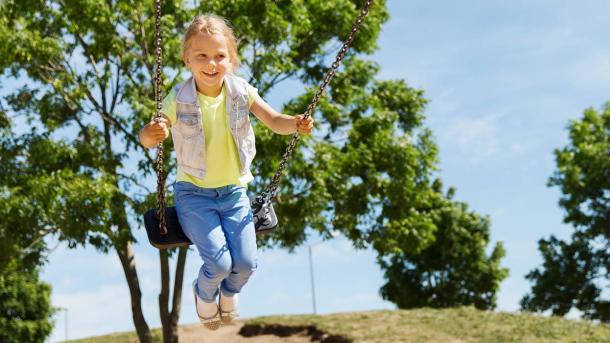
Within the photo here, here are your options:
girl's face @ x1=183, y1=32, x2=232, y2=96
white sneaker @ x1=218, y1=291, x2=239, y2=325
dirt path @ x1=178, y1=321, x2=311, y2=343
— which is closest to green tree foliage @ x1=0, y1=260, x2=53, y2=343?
dirt path @ x1=178, y1=321, x2=311, y2=343

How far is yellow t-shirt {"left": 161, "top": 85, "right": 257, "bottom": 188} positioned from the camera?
16.8 ft

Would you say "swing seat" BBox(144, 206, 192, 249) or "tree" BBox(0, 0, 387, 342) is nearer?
"swing seat" BBox(144, 206, 192, 249)

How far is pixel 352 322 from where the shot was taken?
20.8 meters

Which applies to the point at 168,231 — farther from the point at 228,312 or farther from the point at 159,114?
the point at 159,114

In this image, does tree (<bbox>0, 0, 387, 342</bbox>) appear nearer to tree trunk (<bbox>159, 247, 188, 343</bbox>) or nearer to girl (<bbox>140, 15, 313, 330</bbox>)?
tree trunk (<bbox>159, 247, 188, 343</bbox>)

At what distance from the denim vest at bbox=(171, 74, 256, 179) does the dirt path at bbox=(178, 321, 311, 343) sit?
15502 mm

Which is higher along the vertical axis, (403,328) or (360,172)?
(360,172)

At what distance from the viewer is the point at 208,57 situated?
495cm

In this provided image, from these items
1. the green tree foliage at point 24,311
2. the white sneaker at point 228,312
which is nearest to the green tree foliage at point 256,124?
the white sneaker at point 228,312

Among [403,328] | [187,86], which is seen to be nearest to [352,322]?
[403,328]

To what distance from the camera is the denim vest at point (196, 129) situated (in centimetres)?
507

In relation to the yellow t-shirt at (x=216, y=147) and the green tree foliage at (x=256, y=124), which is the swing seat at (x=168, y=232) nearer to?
the yellow t-shirt at (x=216, y=147)

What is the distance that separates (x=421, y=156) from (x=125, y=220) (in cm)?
761

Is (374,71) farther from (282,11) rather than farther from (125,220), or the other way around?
(125,220)
